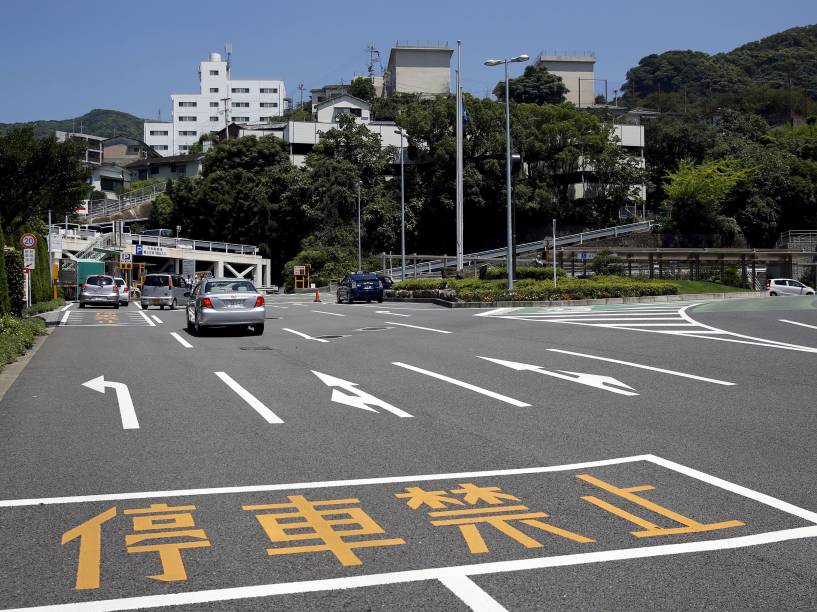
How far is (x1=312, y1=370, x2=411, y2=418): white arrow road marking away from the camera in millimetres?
10328

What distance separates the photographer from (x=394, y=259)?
72938mm

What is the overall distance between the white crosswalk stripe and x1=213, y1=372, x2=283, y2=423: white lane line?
10.6 m

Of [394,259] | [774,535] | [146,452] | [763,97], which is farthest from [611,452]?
[763,97]

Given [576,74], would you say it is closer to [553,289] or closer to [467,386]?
[553,289]

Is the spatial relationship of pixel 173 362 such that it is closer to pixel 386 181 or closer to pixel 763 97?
pixel 386 181

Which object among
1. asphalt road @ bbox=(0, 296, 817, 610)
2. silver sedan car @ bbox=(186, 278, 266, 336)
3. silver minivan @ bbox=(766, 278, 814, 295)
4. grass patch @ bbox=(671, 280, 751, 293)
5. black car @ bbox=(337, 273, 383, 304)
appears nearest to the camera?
asphalt road @ bbox=(0, 296, 817, 610)

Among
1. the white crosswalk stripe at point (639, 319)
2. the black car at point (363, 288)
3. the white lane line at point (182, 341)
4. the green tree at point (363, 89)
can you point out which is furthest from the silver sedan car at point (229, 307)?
the green tree at point (363, 89)

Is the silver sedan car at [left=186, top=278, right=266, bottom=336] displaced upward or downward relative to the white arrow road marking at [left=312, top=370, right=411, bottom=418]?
upward

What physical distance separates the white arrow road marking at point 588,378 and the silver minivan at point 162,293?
28400mm

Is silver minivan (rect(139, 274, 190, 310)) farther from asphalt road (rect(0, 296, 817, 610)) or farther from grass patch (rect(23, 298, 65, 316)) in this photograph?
asphalt road (rect(0, 296, 817, 610))

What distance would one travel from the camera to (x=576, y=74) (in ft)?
343

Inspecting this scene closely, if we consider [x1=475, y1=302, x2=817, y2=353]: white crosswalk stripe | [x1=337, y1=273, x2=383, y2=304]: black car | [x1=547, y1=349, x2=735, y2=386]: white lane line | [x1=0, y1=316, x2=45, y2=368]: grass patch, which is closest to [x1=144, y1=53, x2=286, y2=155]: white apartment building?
[x1=337, y1=273, x2=383, y2=304]: black car

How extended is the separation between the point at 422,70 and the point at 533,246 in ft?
111

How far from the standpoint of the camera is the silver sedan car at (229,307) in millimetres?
21609
